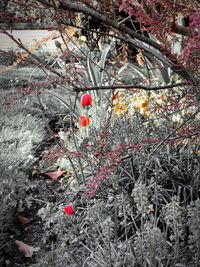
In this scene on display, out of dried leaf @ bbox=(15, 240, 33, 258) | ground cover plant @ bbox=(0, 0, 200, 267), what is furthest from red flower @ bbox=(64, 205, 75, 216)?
dried leaf @ bbox=(15, 240, 33, 258)

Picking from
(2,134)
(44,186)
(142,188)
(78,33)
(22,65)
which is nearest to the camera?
(142,188)

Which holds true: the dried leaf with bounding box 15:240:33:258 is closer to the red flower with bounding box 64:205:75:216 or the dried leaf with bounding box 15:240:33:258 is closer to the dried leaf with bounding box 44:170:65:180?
the red flower with bounding box 64:205:75:216

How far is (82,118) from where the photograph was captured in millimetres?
2350

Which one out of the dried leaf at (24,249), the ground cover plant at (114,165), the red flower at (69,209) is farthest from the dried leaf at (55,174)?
the red flower at (69,209)

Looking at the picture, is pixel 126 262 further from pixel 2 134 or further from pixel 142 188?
pixel 2 134

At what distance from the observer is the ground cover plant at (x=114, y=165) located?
1.12 meters

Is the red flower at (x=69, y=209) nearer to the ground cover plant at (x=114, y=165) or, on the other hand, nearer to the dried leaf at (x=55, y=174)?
the ground cover plant at (x=114, y=165)

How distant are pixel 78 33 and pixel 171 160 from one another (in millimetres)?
3387

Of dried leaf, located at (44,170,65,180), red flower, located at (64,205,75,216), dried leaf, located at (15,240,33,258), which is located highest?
red flower, located at (64,205,75,216)

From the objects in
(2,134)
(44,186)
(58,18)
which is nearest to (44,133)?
(2,134)

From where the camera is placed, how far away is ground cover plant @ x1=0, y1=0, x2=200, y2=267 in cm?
112

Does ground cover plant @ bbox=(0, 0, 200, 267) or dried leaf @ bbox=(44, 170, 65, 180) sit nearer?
ground cover plant @ bbox=(0, 0, 200, 267)

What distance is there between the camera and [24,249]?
6.96 ft

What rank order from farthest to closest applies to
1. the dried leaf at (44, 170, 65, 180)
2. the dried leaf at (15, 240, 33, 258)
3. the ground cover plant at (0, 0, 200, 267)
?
1. the dried leaf at (44, 170, 65, 180)
2. the dried leaf at (15, 240, 33, 258)
3. the ground cover plant at (0, 0, 200, 267)
